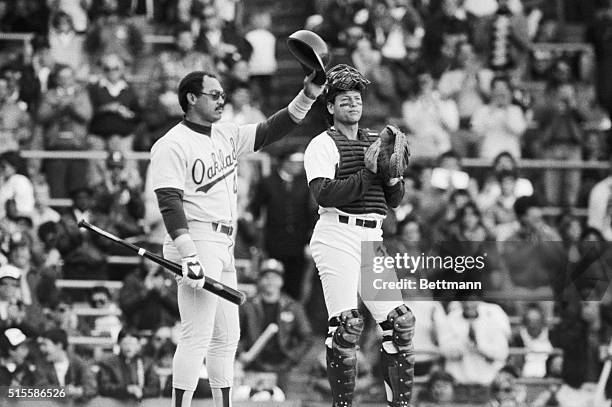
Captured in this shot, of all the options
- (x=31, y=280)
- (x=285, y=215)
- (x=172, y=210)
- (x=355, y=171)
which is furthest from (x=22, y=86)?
(x=355, y=171)

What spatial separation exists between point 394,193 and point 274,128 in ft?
2.84

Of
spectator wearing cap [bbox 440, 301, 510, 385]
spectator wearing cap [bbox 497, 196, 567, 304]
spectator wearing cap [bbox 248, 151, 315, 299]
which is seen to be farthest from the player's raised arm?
spectator wearing cap [bbox 248, 151, 315, 299]

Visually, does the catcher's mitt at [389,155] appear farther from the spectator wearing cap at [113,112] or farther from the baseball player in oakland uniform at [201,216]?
the spectator wearing cap at [113,112]

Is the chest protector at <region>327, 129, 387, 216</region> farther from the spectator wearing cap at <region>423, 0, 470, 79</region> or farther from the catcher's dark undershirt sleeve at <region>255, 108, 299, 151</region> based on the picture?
the spectator wearing cap at <region>423, 0, 470, 79</region>

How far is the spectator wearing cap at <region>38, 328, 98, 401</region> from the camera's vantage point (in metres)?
9.57

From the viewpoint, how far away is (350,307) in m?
7.45

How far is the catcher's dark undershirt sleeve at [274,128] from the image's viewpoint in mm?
7891

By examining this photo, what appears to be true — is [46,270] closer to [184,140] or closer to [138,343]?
[138,343]

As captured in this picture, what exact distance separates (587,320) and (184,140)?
14.1 feet

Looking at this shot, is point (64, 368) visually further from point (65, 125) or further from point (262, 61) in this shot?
point (262, 61)

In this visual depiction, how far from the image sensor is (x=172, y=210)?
23.8 ft

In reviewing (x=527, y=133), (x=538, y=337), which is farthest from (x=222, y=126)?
(x=527, y=133)

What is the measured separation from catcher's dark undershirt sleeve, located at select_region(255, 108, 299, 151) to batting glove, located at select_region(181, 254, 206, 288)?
1046 mm

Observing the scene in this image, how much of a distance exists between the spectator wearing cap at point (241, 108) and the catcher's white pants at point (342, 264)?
5.30 metres
